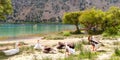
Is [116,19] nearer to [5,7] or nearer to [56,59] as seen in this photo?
[5,7]

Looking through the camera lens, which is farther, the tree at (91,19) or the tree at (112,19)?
the tree at (91,19)

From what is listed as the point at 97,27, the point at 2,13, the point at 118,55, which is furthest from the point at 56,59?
the point at 97,27

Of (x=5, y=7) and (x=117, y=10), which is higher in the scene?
(x=5, y=7)

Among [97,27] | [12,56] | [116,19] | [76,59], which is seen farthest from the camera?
[97,27]

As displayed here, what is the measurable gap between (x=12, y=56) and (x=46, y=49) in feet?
10.8

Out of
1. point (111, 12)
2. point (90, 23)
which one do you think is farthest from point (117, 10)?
→ point (90, 23)

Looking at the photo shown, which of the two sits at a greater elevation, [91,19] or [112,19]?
[112,19]

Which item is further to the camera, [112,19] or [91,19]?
[91,19]

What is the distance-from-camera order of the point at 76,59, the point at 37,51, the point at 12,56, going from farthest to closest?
the point at 37,51, the point at 12,56, the point at 76,59

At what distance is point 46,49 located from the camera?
28391 millimetres

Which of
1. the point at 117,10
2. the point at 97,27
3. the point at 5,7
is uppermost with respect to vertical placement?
the point at 5,7

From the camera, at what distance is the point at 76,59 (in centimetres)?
2266

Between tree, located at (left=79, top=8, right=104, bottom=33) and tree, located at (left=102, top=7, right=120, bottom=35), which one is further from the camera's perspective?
tree, located at (left=79, top=8, right=104, bottom=33)

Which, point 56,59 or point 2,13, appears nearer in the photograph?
point 56,59
